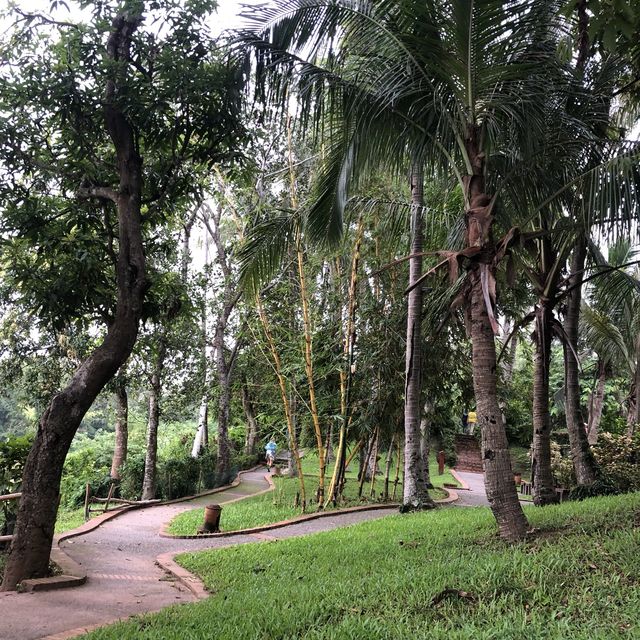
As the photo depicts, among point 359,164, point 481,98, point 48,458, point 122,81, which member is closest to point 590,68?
point 481,98

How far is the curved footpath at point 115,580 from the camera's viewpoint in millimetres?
4758

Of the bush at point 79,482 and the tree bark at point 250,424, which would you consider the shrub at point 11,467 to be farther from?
the tree bark at point 250,424

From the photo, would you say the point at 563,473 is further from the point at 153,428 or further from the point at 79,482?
the point at 79,482

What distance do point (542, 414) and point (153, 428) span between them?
10.4 meters

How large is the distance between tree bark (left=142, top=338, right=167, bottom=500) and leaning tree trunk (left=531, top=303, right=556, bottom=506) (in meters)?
9.74

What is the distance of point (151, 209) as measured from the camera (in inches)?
288

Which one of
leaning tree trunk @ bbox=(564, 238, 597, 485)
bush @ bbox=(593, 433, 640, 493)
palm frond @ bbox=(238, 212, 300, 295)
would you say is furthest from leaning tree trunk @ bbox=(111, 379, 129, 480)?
bush @ bbox=(593, 433, 640, 493)

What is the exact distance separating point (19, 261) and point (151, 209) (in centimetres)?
161

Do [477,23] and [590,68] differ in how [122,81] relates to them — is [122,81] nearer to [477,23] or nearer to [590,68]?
[477,23]

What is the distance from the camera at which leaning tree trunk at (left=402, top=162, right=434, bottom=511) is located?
10.3 m

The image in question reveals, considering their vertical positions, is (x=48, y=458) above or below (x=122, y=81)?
below

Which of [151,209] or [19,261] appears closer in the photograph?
[19,261]

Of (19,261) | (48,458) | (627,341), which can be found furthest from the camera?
(627,341)

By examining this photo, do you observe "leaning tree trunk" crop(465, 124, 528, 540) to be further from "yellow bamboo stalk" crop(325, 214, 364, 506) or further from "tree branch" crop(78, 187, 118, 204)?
"yellow bamboo stalk" crop(325, 214, 364, 506)
